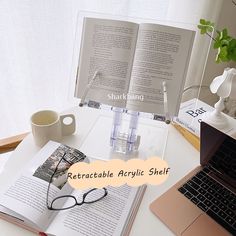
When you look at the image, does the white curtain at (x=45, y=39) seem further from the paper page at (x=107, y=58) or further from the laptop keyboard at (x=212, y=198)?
the laptop keyboard at (x=212, y=198)

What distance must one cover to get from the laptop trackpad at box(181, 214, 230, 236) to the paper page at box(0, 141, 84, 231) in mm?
297

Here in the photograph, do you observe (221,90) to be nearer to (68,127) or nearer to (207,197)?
(207,197)

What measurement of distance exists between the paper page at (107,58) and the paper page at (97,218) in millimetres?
253

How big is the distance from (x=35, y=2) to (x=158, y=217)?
87 centimetres

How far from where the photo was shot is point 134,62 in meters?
0.68

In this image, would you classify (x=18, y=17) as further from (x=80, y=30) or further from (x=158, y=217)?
(x=158, y=217)

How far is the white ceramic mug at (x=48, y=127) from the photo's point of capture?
2.44 ft

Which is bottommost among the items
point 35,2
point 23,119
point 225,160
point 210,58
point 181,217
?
point 23,119

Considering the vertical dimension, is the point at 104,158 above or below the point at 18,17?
below

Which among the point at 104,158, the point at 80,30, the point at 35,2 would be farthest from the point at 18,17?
the point at 104,158

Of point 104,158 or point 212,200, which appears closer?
point 212,200

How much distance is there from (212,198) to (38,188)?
426 millimetres

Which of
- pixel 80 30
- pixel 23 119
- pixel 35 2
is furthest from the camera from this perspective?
pixel 23 119

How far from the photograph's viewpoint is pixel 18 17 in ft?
3.27
